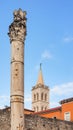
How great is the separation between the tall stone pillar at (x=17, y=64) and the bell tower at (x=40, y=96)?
91896mm

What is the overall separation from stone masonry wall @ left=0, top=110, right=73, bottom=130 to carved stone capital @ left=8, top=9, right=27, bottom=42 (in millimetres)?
11321

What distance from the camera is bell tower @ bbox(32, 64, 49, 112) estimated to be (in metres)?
109

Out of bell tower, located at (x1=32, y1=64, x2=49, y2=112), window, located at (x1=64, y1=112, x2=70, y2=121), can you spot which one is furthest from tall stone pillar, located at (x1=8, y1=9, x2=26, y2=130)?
bell tower, located at (x1=32, y1=64, x2=49, y2=112)

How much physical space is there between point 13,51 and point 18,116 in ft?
9.27

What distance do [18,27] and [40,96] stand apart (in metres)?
95.7

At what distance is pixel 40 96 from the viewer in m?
110

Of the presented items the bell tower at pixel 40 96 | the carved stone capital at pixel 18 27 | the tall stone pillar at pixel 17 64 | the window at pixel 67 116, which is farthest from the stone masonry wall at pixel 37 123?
the bell tower at pixel 40 96

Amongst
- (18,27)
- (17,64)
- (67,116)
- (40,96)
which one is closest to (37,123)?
(67,116)

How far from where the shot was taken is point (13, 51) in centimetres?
1541

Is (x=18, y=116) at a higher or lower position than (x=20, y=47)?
lower

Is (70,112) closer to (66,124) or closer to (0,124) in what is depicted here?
(66,124)

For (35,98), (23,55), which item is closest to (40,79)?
(35,98)

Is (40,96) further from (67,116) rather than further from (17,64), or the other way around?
(17,64)

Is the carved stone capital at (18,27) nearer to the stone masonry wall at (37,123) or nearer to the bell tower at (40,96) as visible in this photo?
the stone masonry wall at (37,123)
